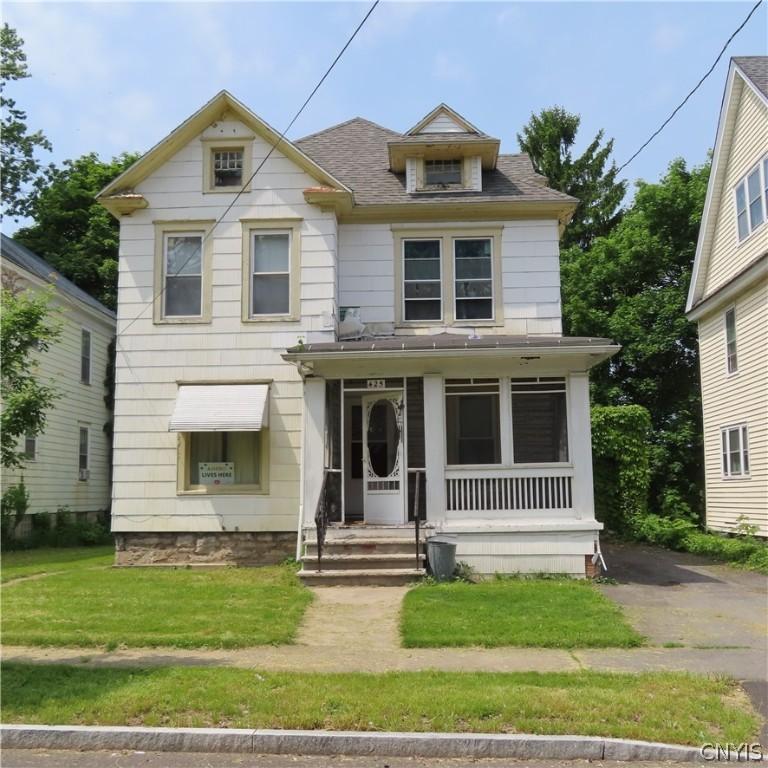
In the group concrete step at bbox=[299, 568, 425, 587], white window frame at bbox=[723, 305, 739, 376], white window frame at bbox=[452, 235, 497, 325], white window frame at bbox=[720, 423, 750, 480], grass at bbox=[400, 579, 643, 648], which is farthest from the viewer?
white window frame at bbox=[723, 305, 739, 376]

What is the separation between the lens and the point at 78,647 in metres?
8.42

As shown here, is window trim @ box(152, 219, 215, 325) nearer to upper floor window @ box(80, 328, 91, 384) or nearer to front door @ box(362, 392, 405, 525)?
front door @ box(362, 392, 405, 525)

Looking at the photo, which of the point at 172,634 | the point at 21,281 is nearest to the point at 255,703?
the point at 172,634

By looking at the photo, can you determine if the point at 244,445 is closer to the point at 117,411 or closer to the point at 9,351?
the point at 117,411

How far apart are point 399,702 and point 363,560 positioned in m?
5.99

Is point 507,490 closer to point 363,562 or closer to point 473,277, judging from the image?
point 363,562

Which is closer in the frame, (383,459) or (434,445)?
(434,445)

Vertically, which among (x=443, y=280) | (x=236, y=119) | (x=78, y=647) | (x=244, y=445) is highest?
(x=236, y=119)

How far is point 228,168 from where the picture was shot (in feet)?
50.1

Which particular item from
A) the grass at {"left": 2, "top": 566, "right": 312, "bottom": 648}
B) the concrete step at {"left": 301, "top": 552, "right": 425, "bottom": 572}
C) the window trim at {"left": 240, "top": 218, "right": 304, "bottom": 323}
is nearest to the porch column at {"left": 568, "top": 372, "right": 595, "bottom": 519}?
the concrete step at {"left": 301, "top": 552, "right": 425, "bottom": 572}

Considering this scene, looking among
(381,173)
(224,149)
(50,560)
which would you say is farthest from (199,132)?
(50,560)

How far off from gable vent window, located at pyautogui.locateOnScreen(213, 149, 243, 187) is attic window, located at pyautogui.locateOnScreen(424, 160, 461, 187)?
3839 mm

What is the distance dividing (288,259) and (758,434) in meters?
10.8

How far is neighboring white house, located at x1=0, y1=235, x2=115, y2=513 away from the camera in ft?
70.0
